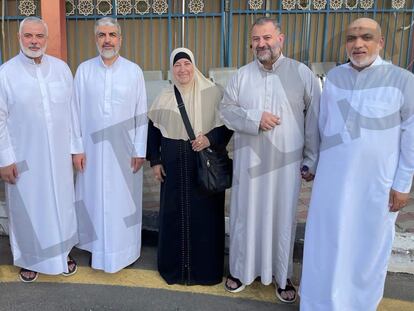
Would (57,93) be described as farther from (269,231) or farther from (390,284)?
(390,284)

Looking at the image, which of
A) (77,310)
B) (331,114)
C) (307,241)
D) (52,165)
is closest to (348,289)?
(307,241)

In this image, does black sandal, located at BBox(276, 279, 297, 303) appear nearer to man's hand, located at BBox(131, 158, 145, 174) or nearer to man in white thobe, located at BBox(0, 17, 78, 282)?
man's hand, located at BBox(131, 158, 145, 174)

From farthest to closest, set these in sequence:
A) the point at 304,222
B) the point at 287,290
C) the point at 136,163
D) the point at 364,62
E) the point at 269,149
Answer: the point at 304,222 < the point at 136,163 < the point at 287,290 < the point at 269,149 < the point at 364,62

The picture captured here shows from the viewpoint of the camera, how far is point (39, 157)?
130 inches

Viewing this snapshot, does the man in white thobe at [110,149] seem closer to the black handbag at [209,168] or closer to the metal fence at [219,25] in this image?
the black handbag at [209,168]

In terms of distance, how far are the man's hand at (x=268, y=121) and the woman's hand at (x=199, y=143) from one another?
0.42 m

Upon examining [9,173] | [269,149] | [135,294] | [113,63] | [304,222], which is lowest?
[135,294]

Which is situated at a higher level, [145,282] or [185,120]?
[185,120]

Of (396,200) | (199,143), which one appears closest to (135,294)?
(199,143)

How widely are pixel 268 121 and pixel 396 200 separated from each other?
2.78ft

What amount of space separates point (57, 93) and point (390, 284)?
2750mm

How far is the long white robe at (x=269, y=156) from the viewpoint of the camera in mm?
2926

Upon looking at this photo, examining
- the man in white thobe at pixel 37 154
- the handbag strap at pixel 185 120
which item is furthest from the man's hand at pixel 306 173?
the man in white thobe at pixel 37 154

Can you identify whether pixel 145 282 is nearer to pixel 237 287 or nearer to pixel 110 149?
pixel 237 287
